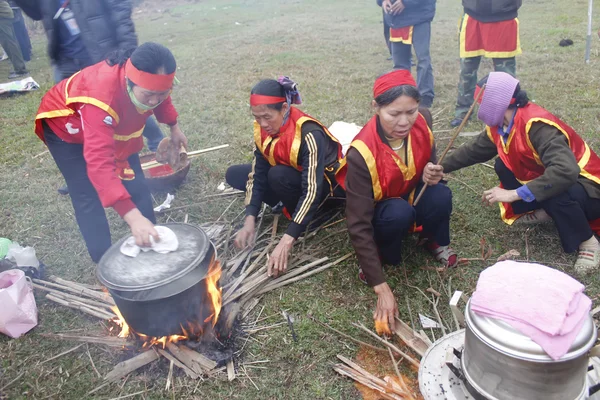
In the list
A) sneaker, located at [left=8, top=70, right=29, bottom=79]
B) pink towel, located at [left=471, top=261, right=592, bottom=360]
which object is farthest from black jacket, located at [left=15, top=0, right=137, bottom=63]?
sneaker, located at [left=8, top=70, right=29, bottom=79]

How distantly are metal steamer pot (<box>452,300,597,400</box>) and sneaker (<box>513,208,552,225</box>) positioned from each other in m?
2.16

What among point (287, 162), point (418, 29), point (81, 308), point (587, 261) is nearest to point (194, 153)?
point (287, 162)

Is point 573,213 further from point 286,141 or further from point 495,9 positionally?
point 495,9

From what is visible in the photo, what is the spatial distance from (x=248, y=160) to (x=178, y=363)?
3.02 meters

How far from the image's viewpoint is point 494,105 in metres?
3.14

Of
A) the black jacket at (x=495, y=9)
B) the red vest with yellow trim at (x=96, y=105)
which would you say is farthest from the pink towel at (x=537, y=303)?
the black jacket at (x=495, y=9)

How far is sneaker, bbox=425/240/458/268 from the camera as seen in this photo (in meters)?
3.39

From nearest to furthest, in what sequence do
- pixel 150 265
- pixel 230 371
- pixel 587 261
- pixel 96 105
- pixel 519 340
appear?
1. pixel 519 340
2. pixel 150 265
3. pixel 230 371
4. pixel 96 105
5. pixel 587 261

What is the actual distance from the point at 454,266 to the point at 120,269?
7.60 feet

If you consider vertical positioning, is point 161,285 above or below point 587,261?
above

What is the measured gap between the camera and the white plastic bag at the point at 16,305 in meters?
3.07

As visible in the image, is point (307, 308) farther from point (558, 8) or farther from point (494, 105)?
point (558, 8)

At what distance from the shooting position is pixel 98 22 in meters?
4.02

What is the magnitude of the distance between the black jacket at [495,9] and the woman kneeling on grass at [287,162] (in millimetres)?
2965
